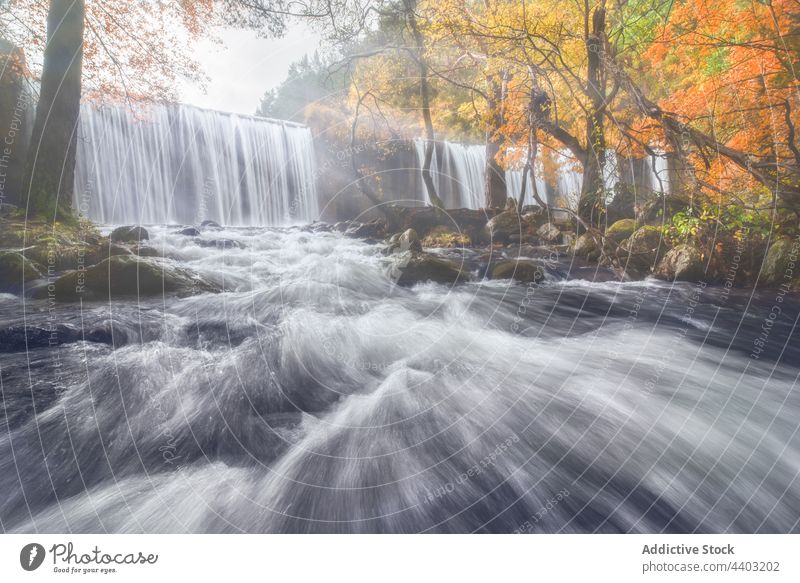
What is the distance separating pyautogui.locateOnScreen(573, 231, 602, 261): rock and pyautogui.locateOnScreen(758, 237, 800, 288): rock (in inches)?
52.9

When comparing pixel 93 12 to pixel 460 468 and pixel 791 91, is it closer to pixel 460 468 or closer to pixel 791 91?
pixel 460 468

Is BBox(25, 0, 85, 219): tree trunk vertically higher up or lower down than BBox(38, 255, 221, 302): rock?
higher up

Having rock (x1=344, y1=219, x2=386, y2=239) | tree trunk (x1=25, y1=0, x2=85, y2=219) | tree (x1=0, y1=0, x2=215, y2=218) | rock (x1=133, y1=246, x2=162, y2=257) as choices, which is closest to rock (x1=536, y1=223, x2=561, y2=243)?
rock (x1=344, y1=219, x2=386, y2=239)

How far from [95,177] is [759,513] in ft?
20.2

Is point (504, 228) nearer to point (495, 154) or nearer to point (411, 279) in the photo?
point (495, 154)

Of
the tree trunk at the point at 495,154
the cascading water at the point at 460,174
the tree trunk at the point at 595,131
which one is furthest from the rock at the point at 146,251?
the tree trunk at the point at 595,131

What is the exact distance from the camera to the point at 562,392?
6.80ft

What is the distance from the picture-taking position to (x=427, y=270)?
3082mm

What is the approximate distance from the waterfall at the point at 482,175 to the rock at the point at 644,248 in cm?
38

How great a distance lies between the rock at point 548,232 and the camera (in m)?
3.41

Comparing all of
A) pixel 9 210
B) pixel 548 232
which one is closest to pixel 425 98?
pixel 548 232

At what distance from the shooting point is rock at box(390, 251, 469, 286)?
3.04m

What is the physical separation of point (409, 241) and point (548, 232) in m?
1.53

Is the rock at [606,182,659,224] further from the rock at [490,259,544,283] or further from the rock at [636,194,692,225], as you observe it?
the rock at [490,259,544,283]
